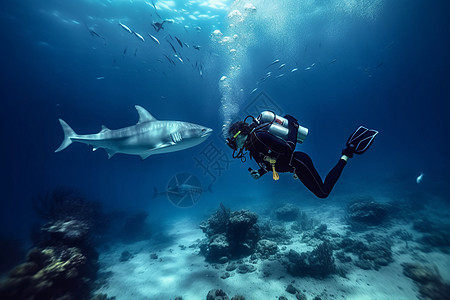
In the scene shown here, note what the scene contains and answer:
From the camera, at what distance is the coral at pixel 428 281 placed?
5342mm

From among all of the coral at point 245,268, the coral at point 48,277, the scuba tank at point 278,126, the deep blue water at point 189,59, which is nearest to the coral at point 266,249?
the coral at point 245,268

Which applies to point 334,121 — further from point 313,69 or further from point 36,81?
point 36,81

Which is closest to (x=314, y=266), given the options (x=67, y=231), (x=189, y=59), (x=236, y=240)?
(x=236, y=240)

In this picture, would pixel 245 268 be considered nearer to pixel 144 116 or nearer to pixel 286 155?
pixel 286 155

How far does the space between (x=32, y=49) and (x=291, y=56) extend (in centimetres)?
2862

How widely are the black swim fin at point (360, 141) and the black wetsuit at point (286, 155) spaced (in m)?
0.32

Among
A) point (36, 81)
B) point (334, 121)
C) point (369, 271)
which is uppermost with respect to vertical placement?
point (36, 81)

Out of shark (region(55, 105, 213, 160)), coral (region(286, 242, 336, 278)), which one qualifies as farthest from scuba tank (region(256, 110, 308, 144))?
coral (region(286, 242, 336, 278))

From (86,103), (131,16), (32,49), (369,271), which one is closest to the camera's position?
(369,271)

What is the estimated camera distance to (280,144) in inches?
125

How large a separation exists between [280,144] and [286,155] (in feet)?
1.34

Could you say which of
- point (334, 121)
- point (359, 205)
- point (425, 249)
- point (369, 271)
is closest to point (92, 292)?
point (369, 271)

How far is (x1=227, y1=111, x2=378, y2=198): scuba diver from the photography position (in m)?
3.23

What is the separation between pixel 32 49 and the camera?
16094 mm
